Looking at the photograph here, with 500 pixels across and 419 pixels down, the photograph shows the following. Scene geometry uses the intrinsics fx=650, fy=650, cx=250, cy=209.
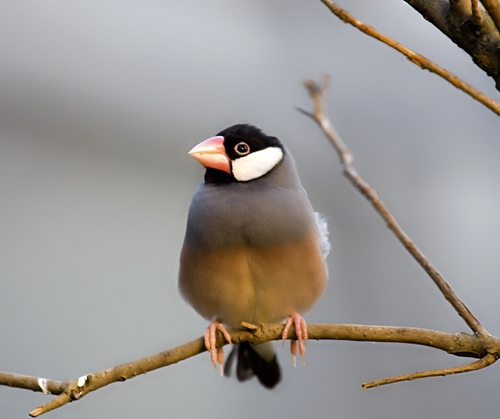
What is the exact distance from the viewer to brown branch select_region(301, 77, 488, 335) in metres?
1.12

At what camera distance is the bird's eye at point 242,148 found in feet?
5.28

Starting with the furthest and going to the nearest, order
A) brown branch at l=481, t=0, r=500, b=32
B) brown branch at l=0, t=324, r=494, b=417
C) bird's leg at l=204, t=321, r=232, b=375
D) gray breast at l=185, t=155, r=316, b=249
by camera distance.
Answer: gray breast at l=185, t=155, r=316, b=249 → bird's leg at l=204, t=321, r=232, b=375 → brown branch at l=0, t=324, r=494, b=417 → brown branch at l=481, t=0, r=500, b=32

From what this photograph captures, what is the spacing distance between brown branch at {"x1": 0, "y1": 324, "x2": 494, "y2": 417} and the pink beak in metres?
0.45

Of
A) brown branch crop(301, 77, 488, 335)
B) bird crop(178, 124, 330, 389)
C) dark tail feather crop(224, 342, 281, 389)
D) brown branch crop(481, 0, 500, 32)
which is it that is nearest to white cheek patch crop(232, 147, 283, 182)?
bird crop(178, 124, 330, 389)

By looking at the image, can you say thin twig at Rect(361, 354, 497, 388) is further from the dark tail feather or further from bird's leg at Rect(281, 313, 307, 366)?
the dark tail feather

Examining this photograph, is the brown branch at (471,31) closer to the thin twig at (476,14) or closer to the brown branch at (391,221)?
the thin twig at (476,14)

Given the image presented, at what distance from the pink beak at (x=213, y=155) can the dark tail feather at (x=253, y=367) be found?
0.66m

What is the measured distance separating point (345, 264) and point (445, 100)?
4.10 ft

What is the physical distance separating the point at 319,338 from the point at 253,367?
761mm

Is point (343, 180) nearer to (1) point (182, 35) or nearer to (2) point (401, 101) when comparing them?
(2) point (401, 101)

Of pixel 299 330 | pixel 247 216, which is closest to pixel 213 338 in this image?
pixel 299 330

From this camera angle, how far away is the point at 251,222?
A: 1.51 m

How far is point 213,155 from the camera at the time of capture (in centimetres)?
158

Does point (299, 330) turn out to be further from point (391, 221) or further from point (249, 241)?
point (391, 221)
